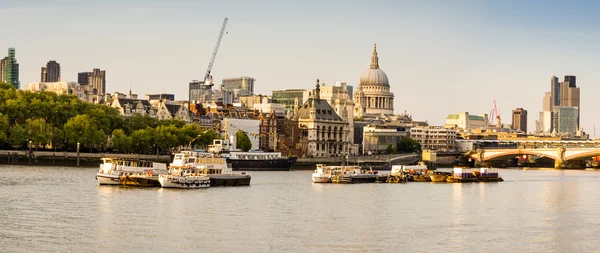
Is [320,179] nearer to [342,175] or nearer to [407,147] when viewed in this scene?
[342,175]

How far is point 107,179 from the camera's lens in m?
73.8

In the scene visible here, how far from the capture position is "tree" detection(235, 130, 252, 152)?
133375 millimetres

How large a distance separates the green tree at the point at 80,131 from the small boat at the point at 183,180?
34036 mm

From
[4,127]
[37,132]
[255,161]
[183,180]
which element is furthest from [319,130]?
[183,180]

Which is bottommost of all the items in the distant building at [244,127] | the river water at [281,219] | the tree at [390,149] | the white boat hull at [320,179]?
the river water at [281,219]

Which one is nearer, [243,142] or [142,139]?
[142,139]

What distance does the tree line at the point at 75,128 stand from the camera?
347ft

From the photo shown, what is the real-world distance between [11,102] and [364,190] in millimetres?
44942

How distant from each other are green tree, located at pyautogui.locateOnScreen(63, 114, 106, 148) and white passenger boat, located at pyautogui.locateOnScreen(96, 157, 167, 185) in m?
29.4

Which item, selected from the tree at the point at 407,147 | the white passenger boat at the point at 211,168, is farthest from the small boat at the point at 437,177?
the tree at the point at 407,147

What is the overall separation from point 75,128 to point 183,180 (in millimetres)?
37979

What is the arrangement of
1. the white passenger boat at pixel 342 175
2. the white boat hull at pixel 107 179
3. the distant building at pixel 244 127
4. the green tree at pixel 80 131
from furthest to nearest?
1. the distant building at pixel 244 127
2. the green tree at pixel 80 131
3. the white passenger boat at pixel 342 175
4. the white boat hull at pixel 107 179

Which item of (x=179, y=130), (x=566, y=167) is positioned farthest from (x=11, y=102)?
(x=566, y=167)

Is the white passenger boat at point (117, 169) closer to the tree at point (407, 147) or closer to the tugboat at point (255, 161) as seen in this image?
the tugboat at point (255, 161)
